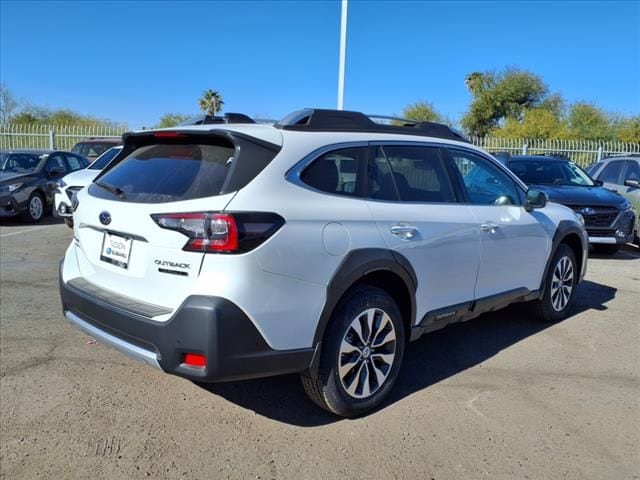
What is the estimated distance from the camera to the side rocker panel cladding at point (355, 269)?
2.93m

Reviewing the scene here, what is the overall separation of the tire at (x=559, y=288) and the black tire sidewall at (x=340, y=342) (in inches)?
92.1

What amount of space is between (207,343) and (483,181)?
9.30 feet

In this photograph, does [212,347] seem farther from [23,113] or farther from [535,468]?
[23,113]

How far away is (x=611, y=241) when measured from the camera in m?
8.52

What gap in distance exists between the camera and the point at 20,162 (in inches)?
481

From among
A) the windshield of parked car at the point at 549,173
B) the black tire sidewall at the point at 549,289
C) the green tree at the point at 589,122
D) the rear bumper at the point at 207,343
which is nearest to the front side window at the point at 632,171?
the windshield of parked car at the point at 549,173

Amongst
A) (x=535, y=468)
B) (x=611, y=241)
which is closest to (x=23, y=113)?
(x=611, y=241)

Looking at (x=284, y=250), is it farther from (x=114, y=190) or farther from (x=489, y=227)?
(x=489, y=227)

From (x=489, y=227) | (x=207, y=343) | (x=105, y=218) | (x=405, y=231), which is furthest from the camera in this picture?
(x=489, y=227)

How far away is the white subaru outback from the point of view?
8.64ft

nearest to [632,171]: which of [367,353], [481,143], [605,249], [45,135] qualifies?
[605,249]

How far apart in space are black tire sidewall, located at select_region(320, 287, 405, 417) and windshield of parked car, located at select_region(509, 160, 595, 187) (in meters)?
7.09

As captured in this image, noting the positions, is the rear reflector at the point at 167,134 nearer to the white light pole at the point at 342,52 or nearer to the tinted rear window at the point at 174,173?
the tinted rear window at the point at 174,173

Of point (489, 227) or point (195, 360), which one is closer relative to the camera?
point (195, 360)
